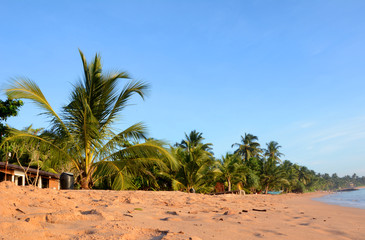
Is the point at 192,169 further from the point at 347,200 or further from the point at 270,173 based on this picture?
the point at 270,173

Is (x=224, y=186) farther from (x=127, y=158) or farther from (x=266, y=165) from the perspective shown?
(x=127, y=158)

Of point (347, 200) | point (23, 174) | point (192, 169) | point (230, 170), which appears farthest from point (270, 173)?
point (23, 174)

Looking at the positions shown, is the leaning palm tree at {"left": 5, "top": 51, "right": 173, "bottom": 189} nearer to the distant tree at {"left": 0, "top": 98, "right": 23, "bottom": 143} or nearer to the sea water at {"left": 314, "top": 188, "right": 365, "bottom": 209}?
the distant tree at {"left": 0, "top": 98, "right": 23, "bottom": 143}

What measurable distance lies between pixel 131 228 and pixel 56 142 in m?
7.02

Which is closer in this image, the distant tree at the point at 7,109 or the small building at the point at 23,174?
the distant tree at the point at 7,109

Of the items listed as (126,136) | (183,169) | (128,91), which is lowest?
(183,169)

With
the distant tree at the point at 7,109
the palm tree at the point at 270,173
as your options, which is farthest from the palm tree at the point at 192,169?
the palm tree at the point at 270,173

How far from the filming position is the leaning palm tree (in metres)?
8.46

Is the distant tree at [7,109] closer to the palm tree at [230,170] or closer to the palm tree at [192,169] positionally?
the palm tree at [192,169]

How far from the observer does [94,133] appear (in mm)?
8570

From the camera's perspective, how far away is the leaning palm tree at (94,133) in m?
8.46

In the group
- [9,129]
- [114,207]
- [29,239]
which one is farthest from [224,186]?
[29,239]

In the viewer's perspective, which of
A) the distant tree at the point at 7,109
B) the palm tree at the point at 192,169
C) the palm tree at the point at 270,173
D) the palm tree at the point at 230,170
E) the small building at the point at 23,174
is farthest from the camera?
the palm tree at the point at 270,173

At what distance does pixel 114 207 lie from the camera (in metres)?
3.89
